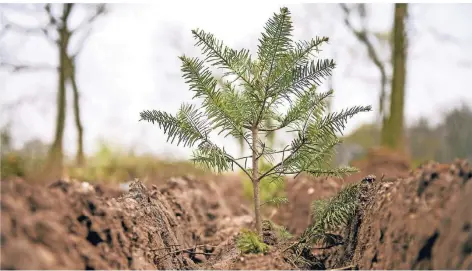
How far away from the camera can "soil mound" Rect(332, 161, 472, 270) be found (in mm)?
1316

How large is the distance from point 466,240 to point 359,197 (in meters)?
0.92

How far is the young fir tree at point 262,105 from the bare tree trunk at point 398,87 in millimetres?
5240

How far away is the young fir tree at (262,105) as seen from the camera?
2.09 metres

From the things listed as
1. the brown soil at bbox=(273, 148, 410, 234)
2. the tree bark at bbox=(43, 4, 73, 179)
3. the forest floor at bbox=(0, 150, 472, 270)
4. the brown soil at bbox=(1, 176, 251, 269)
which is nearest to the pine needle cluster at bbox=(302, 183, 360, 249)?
the forest floor at bbox=(0, 150, 472, 270)

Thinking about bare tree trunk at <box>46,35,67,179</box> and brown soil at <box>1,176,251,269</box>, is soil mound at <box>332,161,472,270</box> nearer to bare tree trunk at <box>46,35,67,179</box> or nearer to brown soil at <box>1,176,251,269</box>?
brown soil at <box>1,176,251,269</box>

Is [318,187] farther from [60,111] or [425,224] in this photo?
[60,111]

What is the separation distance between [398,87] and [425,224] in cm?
611

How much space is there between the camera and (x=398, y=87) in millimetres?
7117

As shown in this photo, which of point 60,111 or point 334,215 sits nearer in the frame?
point 334,215

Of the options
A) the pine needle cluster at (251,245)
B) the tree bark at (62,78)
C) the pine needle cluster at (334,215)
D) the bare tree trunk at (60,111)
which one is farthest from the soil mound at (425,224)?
the tree bark at (62,78)

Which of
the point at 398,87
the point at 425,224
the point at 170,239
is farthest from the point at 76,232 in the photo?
the point at 398,87

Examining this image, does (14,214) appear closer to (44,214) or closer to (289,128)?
(44,214)

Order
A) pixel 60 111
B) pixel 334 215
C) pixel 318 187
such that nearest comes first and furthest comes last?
pixel 334 215 → pixel 318 187 → pixel 60 111

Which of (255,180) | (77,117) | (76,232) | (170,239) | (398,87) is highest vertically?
(398,87)
